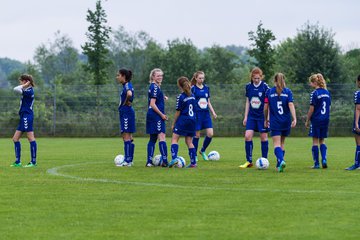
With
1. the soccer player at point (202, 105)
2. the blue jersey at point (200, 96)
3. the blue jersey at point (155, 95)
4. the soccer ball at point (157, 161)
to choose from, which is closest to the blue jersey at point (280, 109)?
the blue jersey at point (155, 95)

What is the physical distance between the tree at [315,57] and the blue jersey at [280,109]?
116ft

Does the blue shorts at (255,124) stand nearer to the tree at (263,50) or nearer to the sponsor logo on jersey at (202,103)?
the sponsor logo on jersey at (202,103)

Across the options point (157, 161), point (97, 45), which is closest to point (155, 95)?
point (157, 161)

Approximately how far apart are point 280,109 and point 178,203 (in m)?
5.72

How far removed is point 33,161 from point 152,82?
3323 mm

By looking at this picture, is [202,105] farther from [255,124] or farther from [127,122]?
[127,122]

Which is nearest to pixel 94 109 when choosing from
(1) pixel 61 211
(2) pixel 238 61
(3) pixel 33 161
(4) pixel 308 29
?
(4) pixel 308 29

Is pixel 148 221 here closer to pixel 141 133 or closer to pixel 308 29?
pixel 141 133

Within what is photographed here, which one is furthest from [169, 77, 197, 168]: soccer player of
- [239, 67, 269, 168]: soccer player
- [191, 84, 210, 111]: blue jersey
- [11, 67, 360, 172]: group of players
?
[191, 84, 210, 111]: blue jersey

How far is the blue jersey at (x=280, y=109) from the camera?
1573 cm

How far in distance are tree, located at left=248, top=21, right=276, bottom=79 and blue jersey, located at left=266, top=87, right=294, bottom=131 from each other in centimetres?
2858

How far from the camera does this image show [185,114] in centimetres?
1705

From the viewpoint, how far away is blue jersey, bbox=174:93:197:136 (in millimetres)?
16984

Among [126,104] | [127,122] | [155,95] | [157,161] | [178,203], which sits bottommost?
[178,203]
